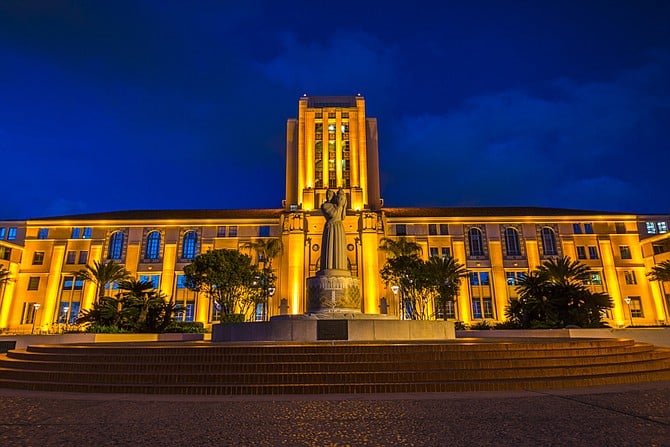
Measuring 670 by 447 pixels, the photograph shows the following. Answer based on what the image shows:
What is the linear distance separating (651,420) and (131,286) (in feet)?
90.0

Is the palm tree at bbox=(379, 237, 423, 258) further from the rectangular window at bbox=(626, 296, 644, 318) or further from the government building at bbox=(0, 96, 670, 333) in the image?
the rectangular window at bbox=(626, 296, 644, 318)

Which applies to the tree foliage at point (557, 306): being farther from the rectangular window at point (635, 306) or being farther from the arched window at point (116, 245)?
the arched window at point (116, 245)

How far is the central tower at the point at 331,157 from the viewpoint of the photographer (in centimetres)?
5579

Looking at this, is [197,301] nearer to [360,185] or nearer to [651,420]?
[360,185]

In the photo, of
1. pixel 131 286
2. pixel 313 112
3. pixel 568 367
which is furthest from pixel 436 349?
pixel 313 112

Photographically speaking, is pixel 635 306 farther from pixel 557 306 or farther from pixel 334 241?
pixel 334 241

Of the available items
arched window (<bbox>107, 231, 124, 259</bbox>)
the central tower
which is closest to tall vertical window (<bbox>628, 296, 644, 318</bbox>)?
the central tower

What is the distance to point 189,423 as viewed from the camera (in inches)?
241

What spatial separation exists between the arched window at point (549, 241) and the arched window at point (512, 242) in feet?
11.2

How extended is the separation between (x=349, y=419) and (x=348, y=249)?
4431cm

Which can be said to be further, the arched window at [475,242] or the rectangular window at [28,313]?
the arched window at [475,242]

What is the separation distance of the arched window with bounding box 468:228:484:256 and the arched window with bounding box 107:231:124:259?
46.2 m

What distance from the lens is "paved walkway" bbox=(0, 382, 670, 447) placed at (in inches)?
203

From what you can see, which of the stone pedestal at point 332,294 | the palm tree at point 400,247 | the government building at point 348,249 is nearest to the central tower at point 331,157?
the government building at point 348,249
